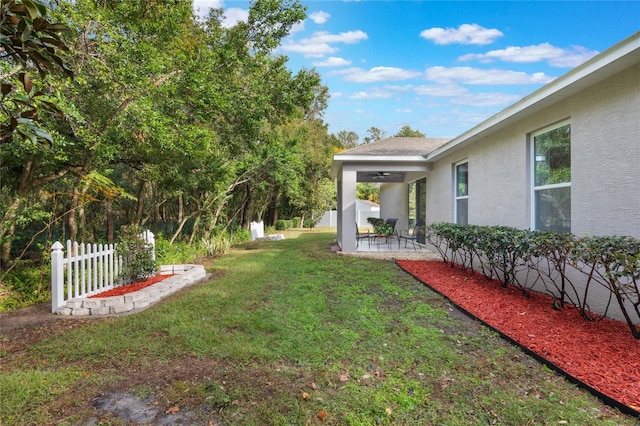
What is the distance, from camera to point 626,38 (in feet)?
11.2

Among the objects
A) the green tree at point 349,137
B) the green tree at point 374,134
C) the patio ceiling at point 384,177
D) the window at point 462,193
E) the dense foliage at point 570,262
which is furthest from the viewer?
the green tree at point 374,134

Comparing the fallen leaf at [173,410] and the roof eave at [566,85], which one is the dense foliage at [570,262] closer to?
the roof eave at [566,85]

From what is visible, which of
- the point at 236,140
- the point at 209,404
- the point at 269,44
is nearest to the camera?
the point at 209,404

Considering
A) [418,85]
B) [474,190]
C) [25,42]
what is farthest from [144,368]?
[418,85]

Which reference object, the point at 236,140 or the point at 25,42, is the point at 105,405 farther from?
the point at 236,140

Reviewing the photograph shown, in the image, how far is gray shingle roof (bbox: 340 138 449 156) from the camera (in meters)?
10.3

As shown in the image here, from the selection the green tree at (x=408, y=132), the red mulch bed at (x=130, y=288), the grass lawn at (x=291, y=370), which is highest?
the green tree at (x=408, y=132)

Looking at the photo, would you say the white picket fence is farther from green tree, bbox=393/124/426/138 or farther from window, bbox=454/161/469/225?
green tree, bbox=393/124/426/138

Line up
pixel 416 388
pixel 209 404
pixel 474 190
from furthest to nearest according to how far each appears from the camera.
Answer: pixel 474 190 → pixel 416 388 → pixel 209 404

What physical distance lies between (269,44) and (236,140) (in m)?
3.15

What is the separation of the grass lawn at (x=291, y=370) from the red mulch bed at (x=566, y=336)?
0.59ft

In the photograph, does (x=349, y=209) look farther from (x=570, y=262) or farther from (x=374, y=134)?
(x=374, y=134)

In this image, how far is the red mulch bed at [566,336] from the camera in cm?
266

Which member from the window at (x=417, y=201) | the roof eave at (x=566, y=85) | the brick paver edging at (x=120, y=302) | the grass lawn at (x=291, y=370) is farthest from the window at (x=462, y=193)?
the brick paver edging at (x=120, y=302)
